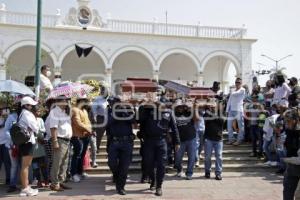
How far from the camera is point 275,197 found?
25.5 ft

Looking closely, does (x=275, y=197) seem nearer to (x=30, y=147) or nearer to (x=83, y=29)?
(x=30, y=147)

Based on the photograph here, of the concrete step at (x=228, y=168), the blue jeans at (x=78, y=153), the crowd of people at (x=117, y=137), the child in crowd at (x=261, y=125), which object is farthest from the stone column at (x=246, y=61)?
the blue jeans at (x=78, y=153)

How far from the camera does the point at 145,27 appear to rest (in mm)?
25016

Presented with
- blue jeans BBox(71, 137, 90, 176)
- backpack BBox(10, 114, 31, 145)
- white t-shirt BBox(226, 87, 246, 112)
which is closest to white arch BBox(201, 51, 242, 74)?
white t-shirt BBox(226, 87, 246, 112)

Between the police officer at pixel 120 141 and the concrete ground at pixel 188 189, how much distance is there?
0.46 m

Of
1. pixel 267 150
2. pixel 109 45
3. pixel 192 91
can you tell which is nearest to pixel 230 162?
pixel 267 150

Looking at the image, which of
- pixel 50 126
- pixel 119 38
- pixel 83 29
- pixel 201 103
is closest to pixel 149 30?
pixel 119 38

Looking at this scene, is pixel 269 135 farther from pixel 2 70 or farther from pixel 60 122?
pixel 2 70

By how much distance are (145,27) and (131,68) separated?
3965 mm

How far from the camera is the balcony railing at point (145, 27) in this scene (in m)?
22.8

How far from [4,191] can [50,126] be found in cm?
158

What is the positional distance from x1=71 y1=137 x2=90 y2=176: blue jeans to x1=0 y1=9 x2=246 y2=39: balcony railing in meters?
15.5

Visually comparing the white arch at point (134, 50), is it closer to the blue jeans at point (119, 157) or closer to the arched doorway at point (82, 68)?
the arched doorway at point (82, 68)

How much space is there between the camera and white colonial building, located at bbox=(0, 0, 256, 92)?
22.9 meters
